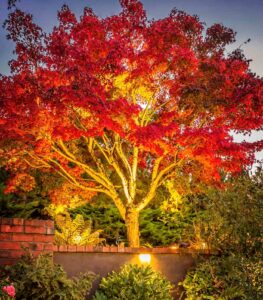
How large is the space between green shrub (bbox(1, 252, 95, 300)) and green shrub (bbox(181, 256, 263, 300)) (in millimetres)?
3331

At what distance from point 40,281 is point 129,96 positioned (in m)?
6.47

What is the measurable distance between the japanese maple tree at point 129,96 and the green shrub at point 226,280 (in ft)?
7.45

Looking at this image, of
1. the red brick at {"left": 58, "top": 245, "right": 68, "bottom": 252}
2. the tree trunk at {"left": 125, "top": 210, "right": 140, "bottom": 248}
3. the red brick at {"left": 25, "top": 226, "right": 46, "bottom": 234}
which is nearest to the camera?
the red brick at {"left": 25, "top": 226, "right": 46, "bottom": 234}

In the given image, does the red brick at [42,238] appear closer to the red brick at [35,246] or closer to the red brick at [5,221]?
the red brick at [35,246]

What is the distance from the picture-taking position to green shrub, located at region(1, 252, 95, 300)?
6180mm

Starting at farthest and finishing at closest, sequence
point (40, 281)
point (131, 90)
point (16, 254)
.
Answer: point (131, 90) < point (16, 254) < point (40, 281)

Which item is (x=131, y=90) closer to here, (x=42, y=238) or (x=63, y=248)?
(x=63, y=248)

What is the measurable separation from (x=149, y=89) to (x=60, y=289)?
624cm

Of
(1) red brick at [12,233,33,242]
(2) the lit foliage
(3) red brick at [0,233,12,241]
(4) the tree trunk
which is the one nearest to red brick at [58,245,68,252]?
(1) red brick at [12,233,33,242]

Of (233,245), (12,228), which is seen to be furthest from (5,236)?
(233,245)

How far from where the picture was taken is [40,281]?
20.4 ft

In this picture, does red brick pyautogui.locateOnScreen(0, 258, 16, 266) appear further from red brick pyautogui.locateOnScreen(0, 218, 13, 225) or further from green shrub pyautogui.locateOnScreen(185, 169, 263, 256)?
green shrub pyautogui.locateOnScreen(185, 169, 263, 256)

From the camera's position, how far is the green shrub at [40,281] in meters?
6.18

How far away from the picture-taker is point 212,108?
1109 cm
